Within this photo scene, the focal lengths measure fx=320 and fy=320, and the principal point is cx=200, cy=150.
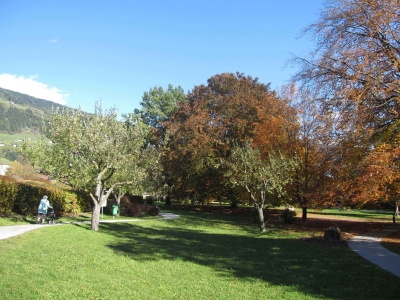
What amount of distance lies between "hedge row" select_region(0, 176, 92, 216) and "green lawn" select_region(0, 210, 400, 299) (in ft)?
16.6

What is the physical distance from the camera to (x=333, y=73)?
9609 mm

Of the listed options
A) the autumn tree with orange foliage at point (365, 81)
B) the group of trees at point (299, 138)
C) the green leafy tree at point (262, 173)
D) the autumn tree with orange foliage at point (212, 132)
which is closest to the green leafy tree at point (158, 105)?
the autumn tree with orange foliage at point (212, 132)

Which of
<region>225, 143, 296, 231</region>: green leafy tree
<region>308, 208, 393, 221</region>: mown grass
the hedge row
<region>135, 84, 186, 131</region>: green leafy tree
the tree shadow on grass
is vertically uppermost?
<region>135, 84, 186, 131</region>: green leafy tree

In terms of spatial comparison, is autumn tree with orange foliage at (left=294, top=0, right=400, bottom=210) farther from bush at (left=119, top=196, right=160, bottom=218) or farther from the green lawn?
bush at (left=119, top=196, right=160, bottom=218)

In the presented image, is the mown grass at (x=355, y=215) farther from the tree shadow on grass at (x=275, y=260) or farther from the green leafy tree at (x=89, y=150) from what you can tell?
the green leafy tree at (x=89, y=150)

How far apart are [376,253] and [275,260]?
4064 mm

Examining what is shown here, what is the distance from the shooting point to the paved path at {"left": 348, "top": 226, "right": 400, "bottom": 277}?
9234 mm

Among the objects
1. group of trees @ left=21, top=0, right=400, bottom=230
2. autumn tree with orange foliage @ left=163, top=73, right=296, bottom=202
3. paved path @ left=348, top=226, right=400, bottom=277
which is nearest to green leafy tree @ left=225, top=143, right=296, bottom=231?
group of trees @ left=21, top=0, right=400, bottom=230

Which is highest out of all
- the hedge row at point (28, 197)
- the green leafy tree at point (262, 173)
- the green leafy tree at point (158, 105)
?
the green leafy tree at point (158, 105)

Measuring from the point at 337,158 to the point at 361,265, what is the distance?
3540mm

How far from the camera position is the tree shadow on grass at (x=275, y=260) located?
7.29m

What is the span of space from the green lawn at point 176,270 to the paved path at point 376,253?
392mm

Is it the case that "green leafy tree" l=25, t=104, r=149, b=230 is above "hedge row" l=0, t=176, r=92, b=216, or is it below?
above

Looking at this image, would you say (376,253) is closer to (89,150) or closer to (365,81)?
(365,81)
